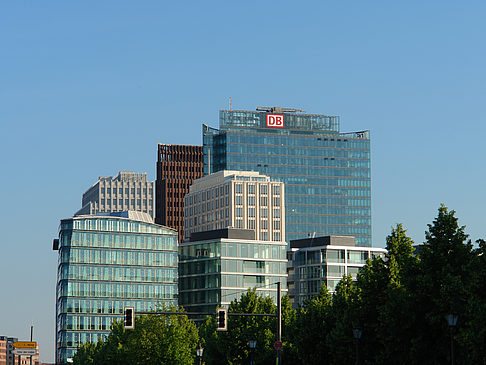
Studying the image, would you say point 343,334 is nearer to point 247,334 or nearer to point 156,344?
point 247,334

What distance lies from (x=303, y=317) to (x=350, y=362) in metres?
12.7

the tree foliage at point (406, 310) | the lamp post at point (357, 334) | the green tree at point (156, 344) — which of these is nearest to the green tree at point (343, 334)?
the tree foliage at point (406, 310)

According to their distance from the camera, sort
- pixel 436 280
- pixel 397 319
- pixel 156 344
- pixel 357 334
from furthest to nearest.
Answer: pixel 156 344
pixel 357 334
pixel 397 319
pixel 436 280

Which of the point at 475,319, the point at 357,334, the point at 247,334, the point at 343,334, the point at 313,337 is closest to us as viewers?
the point at 475,319

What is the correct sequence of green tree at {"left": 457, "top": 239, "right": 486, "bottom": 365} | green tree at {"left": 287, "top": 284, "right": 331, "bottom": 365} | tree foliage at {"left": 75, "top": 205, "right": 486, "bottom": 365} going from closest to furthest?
green tree at {"left": 457, "top": 239, "right": 486, "bottom": 365}, tree foliage at {"left": 75, "top": 205, "right": 486, "bottom": 365}, green tree at {"left": 287, "top": 284, "right": 331, "bottom": 365}

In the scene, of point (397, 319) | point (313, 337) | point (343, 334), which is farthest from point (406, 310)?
point (313, 337)

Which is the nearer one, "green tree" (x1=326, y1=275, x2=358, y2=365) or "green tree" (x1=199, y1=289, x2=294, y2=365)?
"green tree" (x1=326, y1=275, x2=358, y2=365)

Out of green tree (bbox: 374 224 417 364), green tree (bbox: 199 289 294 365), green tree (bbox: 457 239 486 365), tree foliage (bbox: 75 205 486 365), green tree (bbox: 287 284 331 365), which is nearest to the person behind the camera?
green tree (bbox: 457 239 486 365)

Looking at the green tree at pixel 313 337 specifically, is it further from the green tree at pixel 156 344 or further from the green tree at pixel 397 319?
the green tree at pixel 156 344

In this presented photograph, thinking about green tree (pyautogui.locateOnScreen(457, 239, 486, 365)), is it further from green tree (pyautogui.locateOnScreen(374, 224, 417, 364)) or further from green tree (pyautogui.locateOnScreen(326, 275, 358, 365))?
green tree (pyautogui.locateOnScreen(326, 275, 358, 365))

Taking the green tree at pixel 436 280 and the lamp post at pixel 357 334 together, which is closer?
the green tree at pixel 436 280

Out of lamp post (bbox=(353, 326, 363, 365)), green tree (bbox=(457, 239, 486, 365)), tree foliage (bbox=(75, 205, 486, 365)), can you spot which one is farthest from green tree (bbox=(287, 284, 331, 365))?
green tree (bbox=(457, 239, 486, 365))

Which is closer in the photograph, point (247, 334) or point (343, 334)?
point (343, 334)

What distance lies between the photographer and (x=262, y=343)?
111312mm
